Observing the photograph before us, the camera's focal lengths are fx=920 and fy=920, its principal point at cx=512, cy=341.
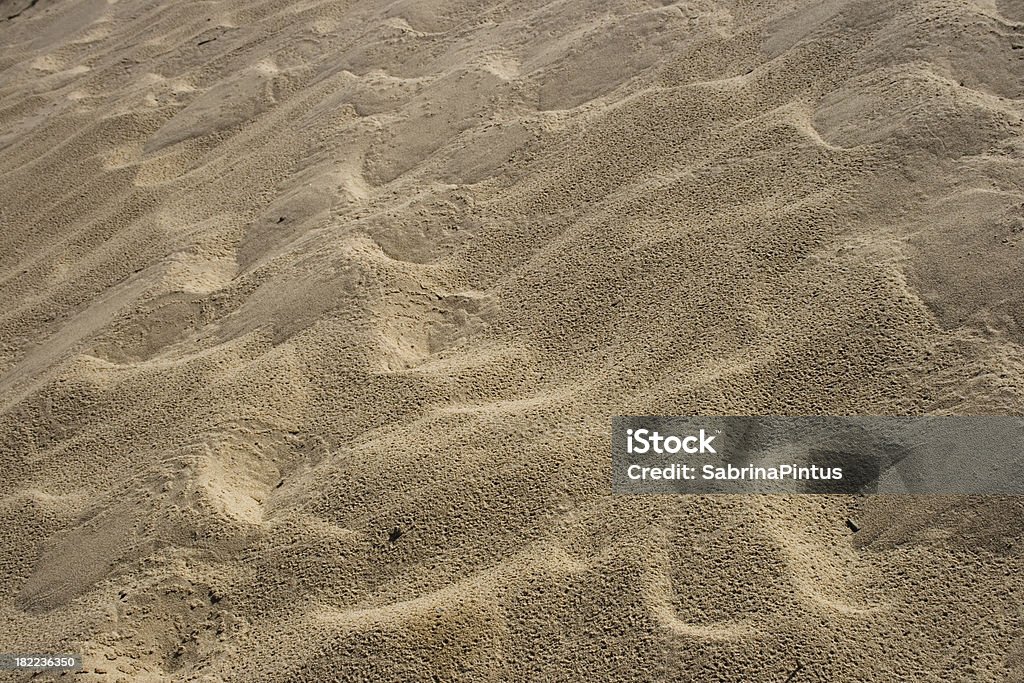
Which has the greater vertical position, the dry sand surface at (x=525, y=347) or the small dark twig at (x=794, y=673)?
the dry sand surface at (x=525, y=347)

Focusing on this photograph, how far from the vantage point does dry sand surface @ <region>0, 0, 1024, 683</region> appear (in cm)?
118

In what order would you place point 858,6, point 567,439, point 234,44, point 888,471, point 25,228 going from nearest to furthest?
1. point 888,471
2. point 567,439
3. point 858,6
4. point 25,228
5. point 234,44

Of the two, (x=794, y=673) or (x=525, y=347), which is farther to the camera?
(x=525, y=347)

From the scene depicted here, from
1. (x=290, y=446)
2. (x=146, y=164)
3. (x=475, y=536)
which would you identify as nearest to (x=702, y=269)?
(x=475, y=536)

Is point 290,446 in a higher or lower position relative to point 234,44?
lower

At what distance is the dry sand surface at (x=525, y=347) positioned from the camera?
1.18m

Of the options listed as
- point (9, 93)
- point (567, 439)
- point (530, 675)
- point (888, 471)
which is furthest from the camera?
point (9, 93)

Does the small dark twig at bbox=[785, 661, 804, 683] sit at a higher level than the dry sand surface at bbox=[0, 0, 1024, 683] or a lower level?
lower

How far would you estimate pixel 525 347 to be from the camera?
1560 mm

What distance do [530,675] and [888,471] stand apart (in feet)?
1.86

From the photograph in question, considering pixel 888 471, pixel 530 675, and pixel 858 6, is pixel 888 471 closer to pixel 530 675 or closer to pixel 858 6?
pixel 530 675

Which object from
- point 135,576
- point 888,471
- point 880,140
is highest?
point 880,140

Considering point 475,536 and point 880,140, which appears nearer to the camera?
point 475,536

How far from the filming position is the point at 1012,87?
1.70m
